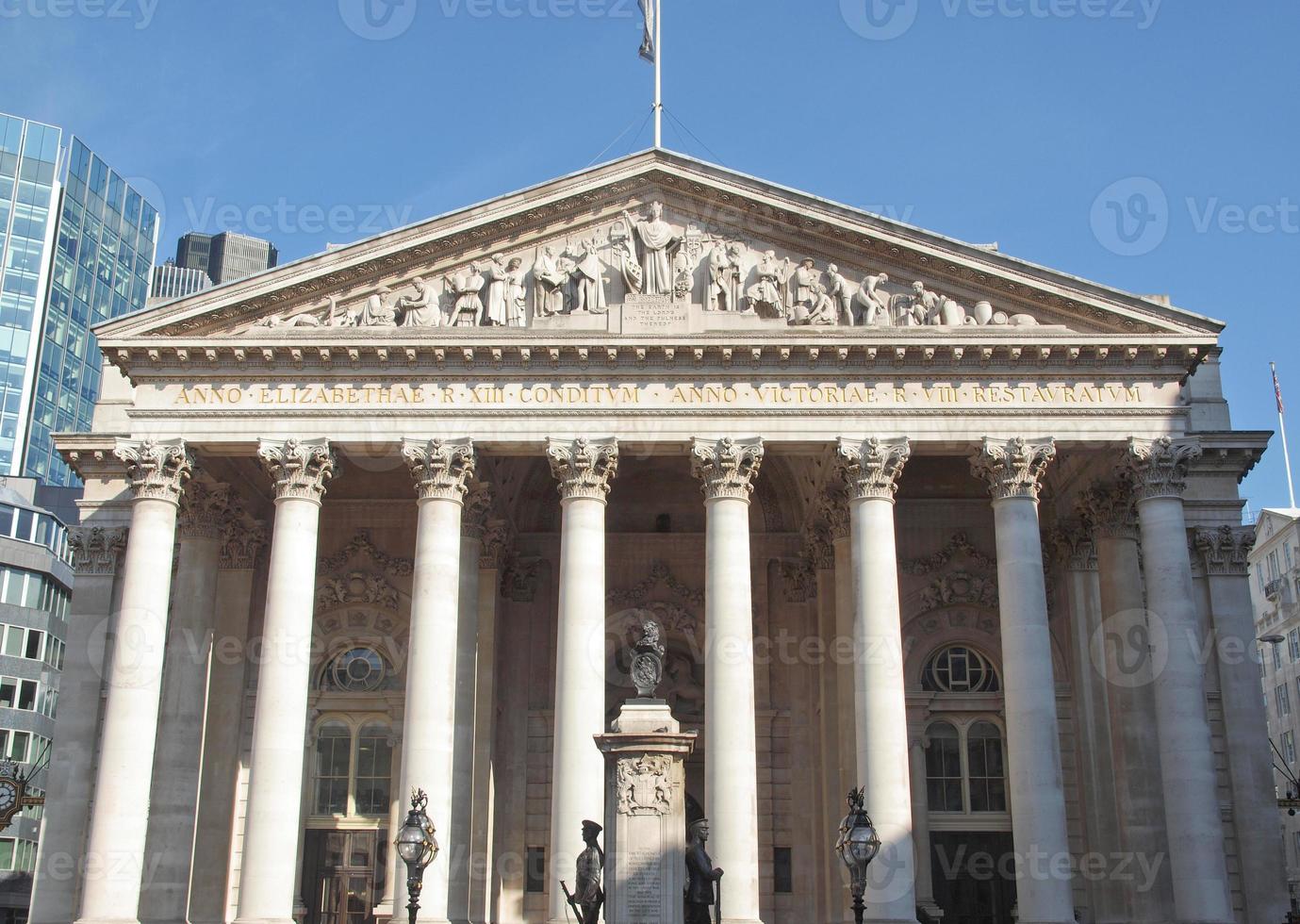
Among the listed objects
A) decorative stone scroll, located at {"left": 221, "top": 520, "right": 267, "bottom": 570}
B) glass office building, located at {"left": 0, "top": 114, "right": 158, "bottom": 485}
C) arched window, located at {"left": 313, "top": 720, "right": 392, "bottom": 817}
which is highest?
glass office building, located at {"left": 0, "top": 114, "right": 158, "bottom": 485}

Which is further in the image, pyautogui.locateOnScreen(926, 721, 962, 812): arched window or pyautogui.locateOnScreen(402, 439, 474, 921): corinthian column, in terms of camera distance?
pyautogui.locateOnScreen(926, 721, 962, 812): arched window

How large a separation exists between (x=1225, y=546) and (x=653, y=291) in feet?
58.7

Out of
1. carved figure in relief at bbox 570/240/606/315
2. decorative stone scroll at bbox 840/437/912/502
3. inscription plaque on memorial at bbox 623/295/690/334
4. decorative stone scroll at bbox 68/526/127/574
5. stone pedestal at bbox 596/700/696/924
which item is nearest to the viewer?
stone pedestal at bbox 596/700/696/924

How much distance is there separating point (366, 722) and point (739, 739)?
45.2ft

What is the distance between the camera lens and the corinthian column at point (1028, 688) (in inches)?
1235

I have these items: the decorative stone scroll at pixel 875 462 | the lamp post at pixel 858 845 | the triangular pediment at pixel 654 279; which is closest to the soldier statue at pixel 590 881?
the lamp post at pixel 858 845

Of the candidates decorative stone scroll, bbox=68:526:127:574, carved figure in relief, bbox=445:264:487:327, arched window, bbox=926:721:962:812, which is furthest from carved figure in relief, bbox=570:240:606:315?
arched window, bbox=926:721:962:812

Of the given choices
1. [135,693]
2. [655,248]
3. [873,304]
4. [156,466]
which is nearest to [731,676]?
[873,304]

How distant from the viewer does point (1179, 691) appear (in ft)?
108

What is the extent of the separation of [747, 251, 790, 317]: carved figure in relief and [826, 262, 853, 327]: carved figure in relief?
1082 mm

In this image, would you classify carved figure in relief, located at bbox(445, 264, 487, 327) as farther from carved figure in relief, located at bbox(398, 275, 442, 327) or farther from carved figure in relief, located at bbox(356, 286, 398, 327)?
carved figure in relief, located at bbox(356, 286, 398, 327)

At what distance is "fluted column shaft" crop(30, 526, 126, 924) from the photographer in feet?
120

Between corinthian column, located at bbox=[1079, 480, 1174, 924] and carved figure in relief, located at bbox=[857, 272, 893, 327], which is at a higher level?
carved figure in relief, located at bbox=[857, 272, 893, 327]

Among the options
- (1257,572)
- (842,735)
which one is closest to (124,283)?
(1257,572)
